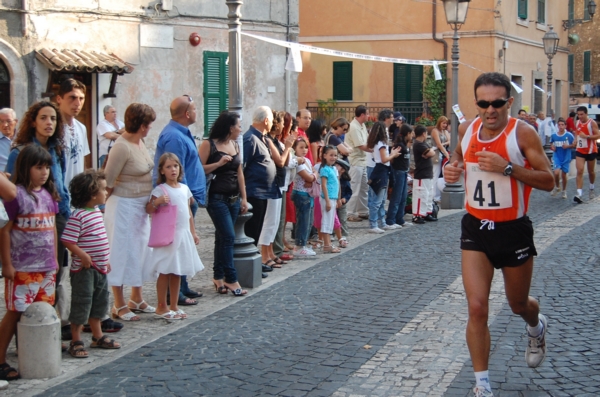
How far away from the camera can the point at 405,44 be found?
97.4ft

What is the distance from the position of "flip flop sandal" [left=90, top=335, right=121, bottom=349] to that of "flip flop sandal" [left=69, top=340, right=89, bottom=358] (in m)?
0.19

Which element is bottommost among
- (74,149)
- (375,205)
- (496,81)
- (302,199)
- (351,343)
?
(351,343)

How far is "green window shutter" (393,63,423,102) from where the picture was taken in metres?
29.1

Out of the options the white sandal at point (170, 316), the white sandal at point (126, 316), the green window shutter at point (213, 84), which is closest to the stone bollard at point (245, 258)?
the white sandal at point (170, 316)

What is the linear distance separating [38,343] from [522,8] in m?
28.0

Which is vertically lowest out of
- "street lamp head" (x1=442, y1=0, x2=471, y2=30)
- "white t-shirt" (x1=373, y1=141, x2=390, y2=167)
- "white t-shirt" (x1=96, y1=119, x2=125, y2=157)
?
"white t-shirt" (x1=373, y1=141, x2=390, y2=167)

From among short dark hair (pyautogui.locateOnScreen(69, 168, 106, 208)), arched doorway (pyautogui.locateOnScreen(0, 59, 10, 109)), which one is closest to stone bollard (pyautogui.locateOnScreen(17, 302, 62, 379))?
short dark hair (pyautogui.locateOnScreen(69, 168, 106, 208))

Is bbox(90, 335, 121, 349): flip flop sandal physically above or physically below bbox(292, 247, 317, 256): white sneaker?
below

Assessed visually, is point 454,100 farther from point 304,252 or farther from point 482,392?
point 482,392

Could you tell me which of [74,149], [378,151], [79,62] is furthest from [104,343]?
[79,62]

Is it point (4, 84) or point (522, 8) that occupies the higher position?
point (522, 8)

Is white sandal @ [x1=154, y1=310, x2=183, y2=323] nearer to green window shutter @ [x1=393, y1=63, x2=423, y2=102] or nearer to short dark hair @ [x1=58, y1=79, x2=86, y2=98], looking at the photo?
short dark hair @ [x1=58, y1=79, x2=86, y2=98]

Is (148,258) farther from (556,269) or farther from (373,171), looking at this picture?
(373,171)

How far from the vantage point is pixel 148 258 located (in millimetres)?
7672
